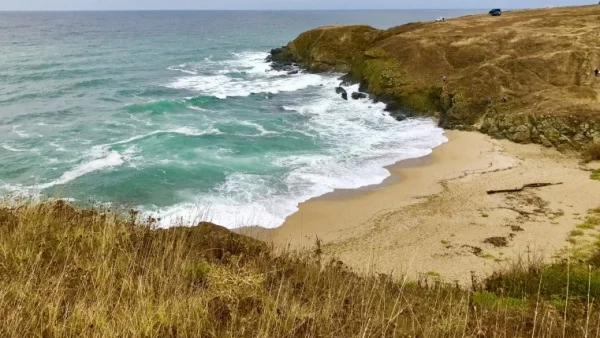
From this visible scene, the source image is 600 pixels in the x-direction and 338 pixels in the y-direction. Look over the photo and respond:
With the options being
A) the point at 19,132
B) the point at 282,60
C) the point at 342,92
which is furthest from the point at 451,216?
the point at 282,60

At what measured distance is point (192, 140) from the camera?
1294 inches

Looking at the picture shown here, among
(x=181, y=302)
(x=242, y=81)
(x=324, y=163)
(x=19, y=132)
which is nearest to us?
(x=181, y=302)

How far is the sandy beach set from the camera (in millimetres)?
16844

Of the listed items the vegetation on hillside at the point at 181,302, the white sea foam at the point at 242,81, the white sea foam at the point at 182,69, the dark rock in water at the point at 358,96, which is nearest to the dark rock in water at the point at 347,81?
the white sea foam at the point at 242,81

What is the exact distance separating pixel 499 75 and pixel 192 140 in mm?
28021

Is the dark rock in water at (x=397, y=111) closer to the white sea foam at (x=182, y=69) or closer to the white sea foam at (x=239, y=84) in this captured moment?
the white sea foam at (x=239, y=84)

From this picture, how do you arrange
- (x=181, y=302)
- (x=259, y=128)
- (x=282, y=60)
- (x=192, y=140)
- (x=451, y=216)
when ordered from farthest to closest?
(x=282, y=60), (x=259, y=128), (x=192, y=140), (x=451, y=216), (x=181, y=302)

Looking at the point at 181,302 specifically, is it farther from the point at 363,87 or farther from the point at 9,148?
the point at 363,87

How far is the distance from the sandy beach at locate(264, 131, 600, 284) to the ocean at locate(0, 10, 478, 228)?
204cm

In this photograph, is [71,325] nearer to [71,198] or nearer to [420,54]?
[71,198]

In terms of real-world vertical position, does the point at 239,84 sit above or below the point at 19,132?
above

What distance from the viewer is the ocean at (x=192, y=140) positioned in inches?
918

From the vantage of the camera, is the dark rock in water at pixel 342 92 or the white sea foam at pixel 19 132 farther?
the dark rock in water at pixel 342 92

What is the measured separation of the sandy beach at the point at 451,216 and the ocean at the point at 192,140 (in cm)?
204
